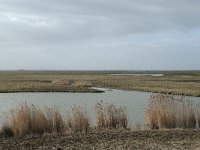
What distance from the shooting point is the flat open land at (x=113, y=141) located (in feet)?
37.9

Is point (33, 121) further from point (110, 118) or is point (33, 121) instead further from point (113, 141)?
point (113, 141)

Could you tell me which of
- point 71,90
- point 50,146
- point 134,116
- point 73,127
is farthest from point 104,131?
point 71,90

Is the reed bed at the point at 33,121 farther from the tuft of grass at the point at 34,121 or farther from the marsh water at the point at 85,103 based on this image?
the marsh water at the point at 85,103

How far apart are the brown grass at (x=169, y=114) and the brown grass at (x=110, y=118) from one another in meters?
1.09

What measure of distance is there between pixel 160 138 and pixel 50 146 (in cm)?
369

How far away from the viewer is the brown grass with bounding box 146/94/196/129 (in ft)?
52.0

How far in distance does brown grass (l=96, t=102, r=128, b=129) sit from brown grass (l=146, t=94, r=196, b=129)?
3.58 feet

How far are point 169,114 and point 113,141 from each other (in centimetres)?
426

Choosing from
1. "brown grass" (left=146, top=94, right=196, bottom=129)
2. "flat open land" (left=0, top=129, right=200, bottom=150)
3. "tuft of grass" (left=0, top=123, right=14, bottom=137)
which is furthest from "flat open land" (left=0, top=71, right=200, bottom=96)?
"tuft of grass" (left=0, top=123, right=14, bottom=137)

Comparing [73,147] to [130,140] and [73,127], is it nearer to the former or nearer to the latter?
[130,140]

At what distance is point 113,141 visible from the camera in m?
12.4

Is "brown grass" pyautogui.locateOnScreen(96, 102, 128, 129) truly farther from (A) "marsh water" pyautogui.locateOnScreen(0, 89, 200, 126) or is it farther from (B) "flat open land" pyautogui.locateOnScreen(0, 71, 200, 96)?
(B) "flat open land" pyautogui.locateOnScreen(0, 71, 200, 96)

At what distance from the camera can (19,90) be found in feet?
173

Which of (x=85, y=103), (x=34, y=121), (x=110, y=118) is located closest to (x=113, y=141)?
(x=110, y=118)
